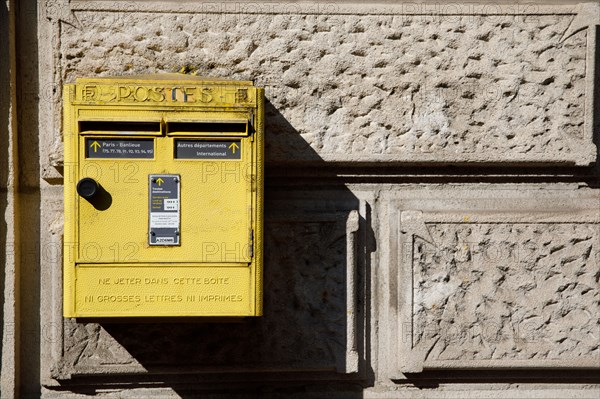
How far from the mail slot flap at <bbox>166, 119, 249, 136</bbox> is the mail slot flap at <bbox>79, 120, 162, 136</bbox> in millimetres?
53

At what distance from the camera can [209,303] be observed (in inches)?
78.7

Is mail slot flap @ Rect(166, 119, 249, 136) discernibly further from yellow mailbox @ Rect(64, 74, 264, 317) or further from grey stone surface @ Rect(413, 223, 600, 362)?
grey stone surface @ Rect(413, 223, 600, 362)

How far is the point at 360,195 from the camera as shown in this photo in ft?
8.07

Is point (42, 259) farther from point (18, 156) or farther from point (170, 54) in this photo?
point (170, 54)

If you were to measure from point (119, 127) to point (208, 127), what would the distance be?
0.30 metres

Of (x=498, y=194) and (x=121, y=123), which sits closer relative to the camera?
(x=121, y=123)

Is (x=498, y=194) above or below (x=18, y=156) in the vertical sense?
below

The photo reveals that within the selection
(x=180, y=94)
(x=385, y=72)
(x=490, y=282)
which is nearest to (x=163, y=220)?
(x=180, y=94)

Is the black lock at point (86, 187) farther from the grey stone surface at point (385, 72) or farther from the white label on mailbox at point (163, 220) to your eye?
the grey stone surface at point (385, 72)

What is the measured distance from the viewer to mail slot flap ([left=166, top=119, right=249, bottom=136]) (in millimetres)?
1974

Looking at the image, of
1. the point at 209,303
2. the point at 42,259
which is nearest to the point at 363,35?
the point at 209,303

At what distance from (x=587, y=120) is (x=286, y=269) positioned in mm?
1395

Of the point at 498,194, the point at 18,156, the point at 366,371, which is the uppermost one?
the point at 18,156

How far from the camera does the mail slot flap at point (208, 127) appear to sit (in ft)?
6.48
